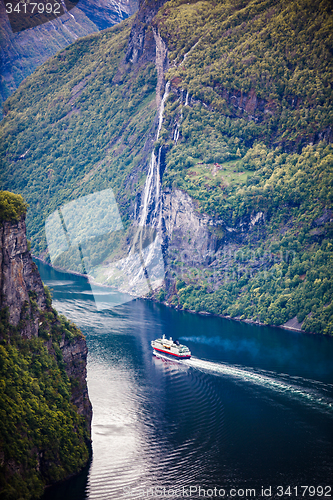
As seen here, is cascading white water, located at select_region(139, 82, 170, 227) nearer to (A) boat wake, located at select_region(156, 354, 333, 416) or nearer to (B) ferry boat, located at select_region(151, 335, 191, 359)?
(B) ferry boat, located at select_region(151, 335, 191, 359)

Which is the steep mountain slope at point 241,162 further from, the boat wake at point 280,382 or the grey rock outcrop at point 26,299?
the grey rock outcrop at point 26,299

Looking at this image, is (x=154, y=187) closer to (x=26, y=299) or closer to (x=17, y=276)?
(x=26, y=299)

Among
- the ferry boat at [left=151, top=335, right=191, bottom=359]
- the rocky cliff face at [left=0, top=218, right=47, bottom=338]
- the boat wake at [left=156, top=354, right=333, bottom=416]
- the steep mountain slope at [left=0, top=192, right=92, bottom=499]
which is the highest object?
the rocky cliff face at [left=0, top=218, right=47, bottom=338]

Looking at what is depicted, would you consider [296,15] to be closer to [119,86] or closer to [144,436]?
[119,86]

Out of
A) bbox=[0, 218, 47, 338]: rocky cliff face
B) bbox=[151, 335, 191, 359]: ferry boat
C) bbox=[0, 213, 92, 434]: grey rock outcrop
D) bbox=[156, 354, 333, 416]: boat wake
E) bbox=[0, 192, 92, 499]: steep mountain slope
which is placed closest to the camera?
bbox=[0, 192, 92, 499]: steep mountain slope

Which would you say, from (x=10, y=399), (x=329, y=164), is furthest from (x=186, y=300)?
(x=10, y=399)

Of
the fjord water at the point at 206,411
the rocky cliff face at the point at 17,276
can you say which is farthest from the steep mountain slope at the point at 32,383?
the fjord water at the point at 206,411

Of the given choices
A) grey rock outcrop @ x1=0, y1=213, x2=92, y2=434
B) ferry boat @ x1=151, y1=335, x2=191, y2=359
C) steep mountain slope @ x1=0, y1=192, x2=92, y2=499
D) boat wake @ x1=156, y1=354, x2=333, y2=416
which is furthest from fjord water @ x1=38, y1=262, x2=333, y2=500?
grey rock outcrop @ x1=0, y1=213, x2=92, y2=434
